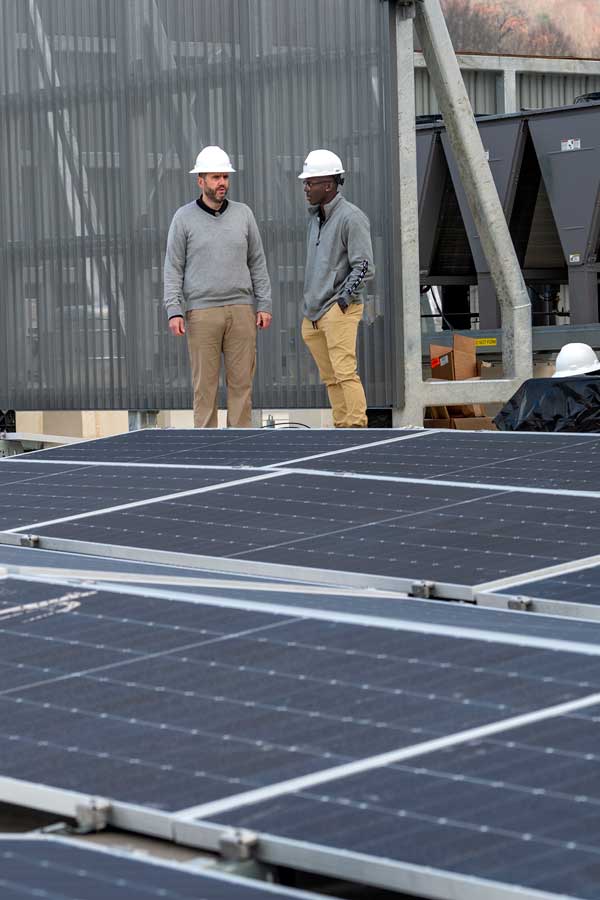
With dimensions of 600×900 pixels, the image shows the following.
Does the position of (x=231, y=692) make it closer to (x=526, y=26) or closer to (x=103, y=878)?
(x=103, y=878)

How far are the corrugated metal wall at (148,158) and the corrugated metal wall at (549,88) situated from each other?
86.1ft

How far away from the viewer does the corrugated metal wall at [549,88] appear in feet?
138

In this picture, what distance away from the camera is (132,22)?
16531 mm

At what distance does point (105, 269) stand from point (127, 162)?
1.12m

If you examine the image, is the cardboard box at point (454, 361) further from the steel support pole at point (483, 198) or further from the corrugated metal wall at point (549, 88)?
the corrugated metal wall at point (549, 88)

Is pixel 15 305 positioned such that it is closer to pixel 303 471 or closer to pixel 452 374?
pixel 452 374

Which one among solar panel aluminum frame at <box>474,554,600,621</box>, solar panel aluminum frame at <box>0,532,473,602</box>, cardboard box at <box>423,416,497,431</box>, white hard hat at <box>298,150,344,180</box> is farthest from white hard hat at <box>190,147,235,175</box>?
solar panel aluminum frame at <box>474,554,600,621</box>

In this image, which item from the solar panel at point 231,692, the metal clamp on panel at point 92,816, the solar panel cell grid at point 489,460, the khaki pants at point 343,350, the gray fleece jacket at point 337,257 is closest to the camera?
the metal clamp on panel at point 92,816

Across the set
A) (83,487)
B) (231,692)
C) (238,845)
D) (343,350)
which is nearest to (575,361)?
(343,350)

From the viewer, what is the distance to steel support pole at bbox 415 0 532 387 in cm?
1519

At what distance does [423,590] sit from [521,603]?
1.35 ft

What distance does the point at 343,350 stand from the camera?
12.1 m

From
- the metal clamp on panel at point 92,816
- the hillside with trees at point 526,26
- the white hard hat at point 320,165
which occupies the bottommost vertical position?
the metal clamp on panel at point 92,816

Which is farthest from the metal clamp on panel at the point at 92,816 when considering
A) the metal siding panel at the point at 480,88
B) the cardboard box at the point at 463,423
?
the metal siding panel at the point at 480,88
